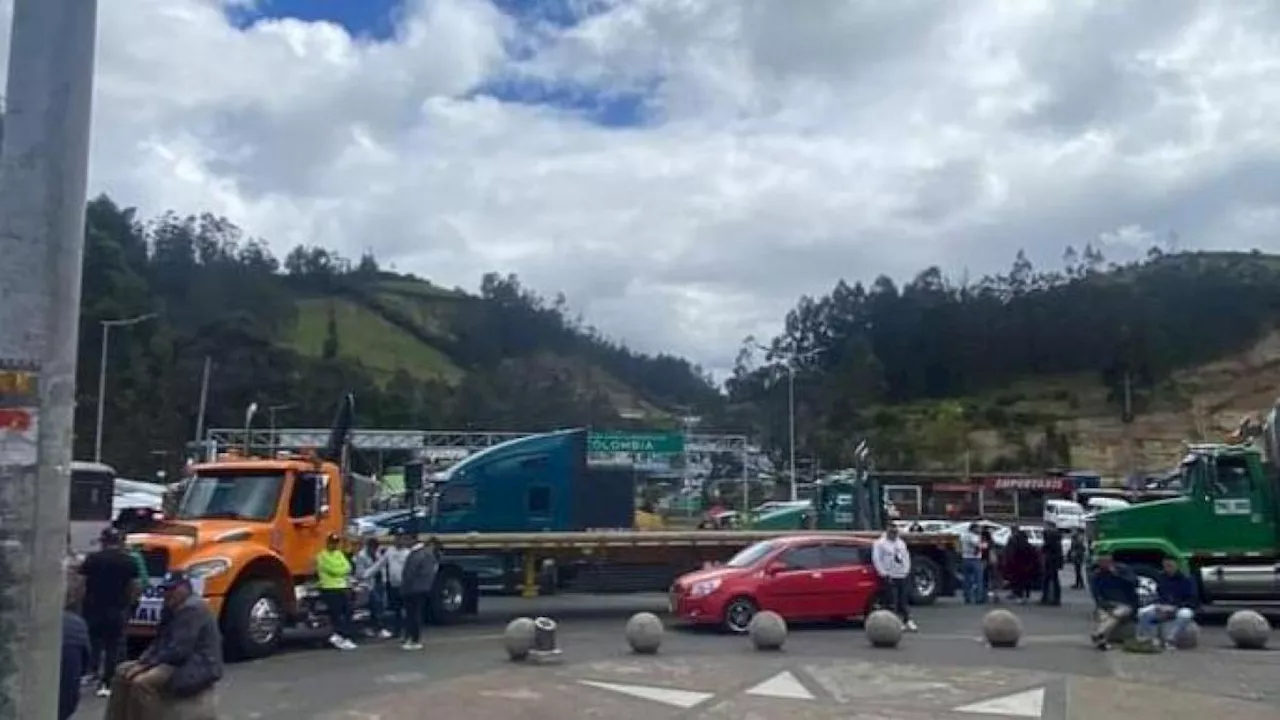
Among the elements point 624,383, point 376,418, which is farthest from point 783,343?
point 376,418

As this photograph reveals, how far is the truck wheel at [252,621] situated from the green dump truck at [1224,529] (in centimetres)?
1390

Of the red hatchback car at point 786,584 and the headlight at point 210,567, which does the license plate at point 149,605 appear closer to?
the headlight at point 210,567

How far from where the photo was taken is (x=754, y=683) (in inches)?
598

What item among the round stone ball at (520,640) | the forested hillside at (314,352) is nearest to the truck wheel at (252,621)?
the round stone ball at (520,640)

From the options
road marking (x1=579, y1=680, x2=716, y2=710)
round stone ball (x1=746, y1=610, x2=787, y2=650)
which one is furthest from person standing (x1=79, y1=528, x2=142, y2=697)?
round stone ball (x1=746, y1=610, x2=787, y2=650)

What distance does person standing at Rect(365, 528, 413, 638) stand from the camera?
20.2 m

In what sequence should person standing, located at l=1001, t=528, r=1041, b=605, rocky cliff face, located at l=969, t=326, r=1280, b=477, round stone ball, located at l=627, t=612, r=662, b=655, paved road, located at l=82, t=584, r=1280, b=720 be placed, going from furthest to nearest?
1. rocky cliff face, located at l=969, t=326, r=1280, b=477
2. person standing, located at l=1001, t=528, r=1041, b=605
3. round stone ball, located at l=627, t=612, r=662, b=655
4. paved road, located at l=82, t=584, r=1280, b=720

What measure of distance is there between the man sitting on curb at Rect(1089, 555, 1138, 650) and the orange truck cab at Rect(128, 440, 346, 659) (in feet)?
35.6

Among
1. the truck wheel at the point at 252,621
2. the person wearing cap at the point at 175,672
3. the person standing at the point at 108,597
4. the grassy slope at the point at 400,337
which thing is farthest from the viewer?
the grassy slope at the point at 400,337

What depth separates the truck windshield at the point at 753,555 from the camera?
2181cm

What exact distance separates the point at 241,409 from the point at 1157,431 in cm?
6981

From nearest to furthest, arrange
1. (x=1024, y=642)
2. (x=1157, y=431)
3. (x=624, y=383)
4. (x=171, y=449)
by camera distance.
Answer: (x=1024, y=642) → (x=171, y=449) → (x=1157, y=431) → (x=624, y=383)

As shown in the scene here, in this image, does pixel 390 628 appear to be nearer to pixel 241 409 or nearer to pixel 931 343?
pixel 241 409

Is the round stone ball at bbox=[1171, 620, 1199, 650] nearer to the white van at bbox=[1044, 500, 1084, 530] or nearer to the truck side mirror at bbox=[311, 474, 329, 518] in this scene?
the truck side mirror at bbox=[311, 474, 329, 518]
